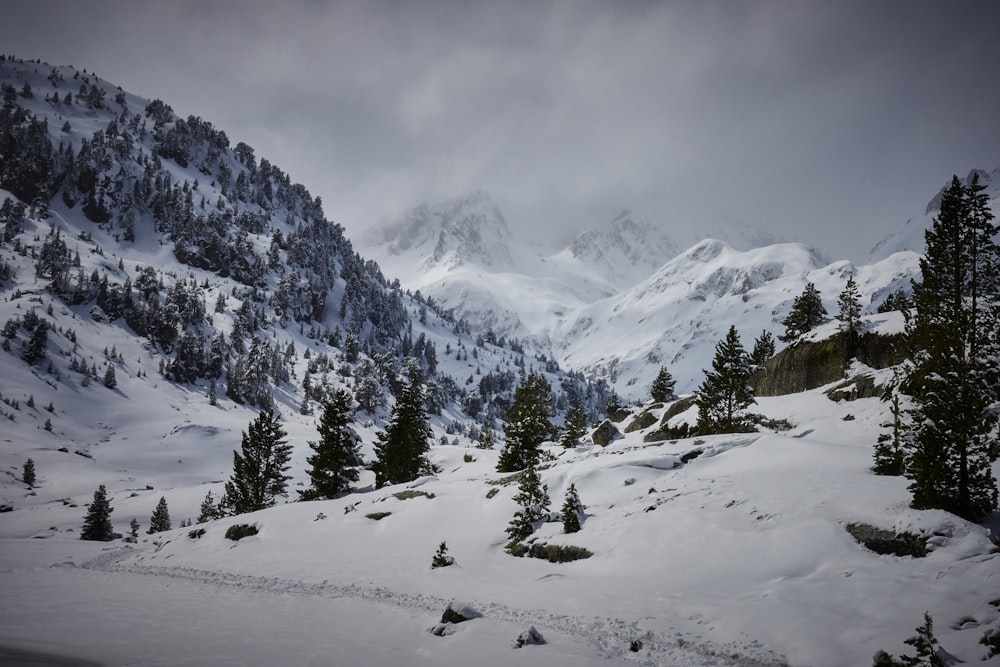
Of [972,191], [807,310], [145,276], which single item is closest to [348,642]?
[972,191]

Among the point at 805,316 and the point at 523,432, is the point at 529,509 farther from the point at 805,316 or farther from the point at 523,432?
the point at 805,316

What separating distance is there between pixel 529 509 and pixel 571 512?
8.65ft

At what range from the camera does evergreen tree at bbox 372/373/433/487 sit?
1816 inches

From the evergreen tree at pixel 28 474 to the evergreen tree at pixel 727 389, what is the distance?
350 ft

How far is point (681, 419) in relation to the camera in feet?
153

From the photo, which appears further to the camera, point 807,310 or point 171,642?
point 807,310

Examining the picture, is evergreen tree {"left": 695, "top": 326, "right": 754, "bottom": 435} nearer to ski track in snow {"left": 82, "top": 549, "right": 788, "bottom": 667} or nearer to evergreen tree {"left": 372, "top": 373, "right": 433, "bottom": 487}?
evergreen tree {"left": 372, "top": 373, "right": 433, "bottom": 487}

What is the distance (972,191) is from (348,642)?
102ft

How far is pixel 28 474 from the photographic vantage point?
78750 mm

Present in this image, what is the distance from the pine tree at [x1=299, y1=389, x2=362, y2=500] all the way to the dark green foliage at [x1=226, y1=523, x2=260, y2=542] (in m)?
11.5

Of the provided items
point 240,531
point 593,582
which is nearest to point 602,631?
point 593,582

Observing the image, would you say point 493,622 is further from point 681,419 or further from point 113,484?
point 113,484

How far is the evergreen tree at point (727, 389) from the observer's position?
130ft

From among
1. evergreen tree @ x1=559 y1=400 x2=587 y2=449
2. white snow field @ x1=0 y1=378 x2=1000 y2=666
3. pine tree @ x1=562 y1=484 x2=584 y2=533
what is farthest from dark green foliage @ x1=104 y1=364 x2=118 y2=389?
pine tree @ x1=562 y1=484 x2=584 y2=533
